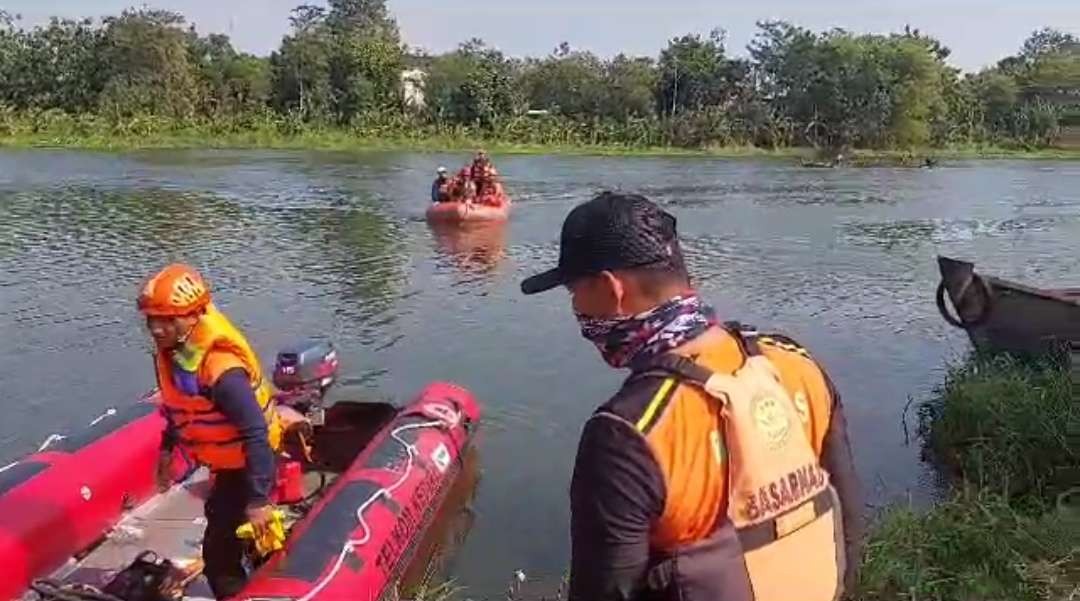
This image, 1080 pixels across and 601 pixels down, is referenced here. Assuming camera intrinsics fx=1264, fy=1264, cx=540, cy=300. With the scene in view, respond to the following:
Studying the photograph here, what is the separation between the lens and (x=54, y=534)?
524 centimetres

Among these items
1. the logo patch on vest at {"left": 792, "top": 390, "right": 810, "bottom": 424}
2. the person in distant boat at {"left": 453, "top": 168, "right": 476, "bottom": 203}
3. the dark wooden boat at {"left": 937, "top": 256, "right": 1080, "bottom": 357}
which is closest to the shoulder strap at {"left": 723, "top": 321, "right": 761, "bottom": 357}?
the logo patch on vest at {"left": 792, "top": 390, "right": 810, "bottom": 424}

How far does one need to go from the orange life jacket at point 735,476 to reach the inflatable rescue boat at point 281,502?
261 cm

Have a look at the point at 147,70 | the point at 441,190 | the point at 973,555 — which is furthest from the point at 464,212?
the point at 147,70

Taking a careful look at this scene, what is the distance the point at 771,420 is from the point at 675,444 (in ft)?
0.72

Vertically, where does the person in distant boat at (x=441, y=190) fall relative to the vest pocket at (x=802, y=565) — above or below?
below

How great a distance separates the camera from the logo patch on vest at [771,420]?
6.72 feet

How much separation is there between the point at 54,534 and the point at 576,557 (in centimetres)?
388

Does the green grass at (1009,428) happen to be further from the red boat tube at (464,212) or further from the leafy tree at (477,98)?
the leafy tree at (477,98)

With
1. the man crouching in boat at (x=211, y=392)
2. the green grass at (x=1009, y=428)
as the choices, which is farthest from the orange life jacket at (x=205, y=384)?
the green grass at (x=1009, y=428)

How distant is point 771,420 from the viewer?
6.84 feet

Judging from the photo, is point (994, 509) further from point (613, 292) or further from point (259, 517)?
point (613, 292)

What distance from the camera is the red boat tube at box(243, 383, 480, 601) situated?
4559 mm

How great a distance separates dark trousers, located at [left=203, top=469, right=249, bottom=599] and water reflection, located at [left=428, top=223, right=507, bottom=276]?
11.2 meters

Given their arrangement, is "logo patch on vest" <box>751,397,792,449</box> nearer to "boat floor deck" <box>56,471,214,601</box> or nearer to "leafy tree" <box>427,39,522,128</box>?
"boat floor deck" <box>56,471,214,601</box>
